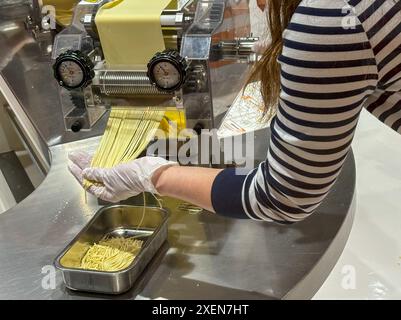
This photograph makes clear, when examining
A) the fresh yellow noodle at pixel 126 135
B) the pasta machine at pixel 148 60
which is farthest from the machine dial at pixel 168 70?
the fresh yellow noodle at pixel 126 135

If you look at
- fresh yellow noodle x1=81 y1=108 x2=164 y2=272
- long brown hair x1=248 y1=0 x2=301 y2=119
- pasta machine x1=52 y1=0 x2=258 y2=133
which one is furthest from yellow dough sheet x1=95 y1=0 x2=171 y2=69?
long brown hair x1=248 y1=0 x2=301 y2=119

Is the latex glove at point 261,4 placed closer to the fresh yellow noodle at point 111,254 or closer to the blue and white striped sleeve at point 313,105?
the blue and white striped sleeve at point 313,105

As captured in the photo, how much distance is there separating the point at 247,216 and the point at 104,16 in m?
0.51

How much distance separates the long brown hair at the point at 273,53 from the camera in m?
0.94

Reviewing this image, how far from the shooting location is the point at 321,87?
794 millimetres

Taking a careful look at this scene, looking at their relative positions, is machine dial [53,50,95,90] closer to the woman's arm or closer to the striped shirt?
the woman's arm

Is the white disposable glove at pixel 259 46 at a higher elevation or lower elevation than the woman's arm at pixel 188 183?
higher

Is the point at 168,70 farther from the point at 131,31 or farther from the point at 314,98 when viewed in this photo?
the point at 314,98

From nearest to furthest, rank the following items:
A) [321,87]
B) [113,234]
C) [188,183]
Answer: [321,87], [188,183], [113,234]

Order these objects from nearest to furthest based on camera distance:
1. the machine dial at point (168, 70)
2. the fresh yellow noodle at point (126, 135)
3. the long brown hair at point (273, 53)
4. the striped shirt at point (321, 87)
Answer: the striped shirt at point (321, 87) → the long brown hair at point (273, 53) → the machine dial at point (168, 70) → the fresh yellow noodle at point (126, 135)

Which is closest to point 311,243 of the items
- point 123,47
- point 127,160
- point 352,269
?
point 127,160

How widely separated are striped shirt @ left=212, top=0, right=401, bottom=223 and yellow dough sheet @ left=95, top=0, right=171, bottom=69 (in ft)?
1.23

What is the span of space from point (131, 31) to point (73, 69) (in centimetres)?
14

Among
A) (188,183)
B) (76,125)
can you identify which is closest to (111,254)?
(188,183)
